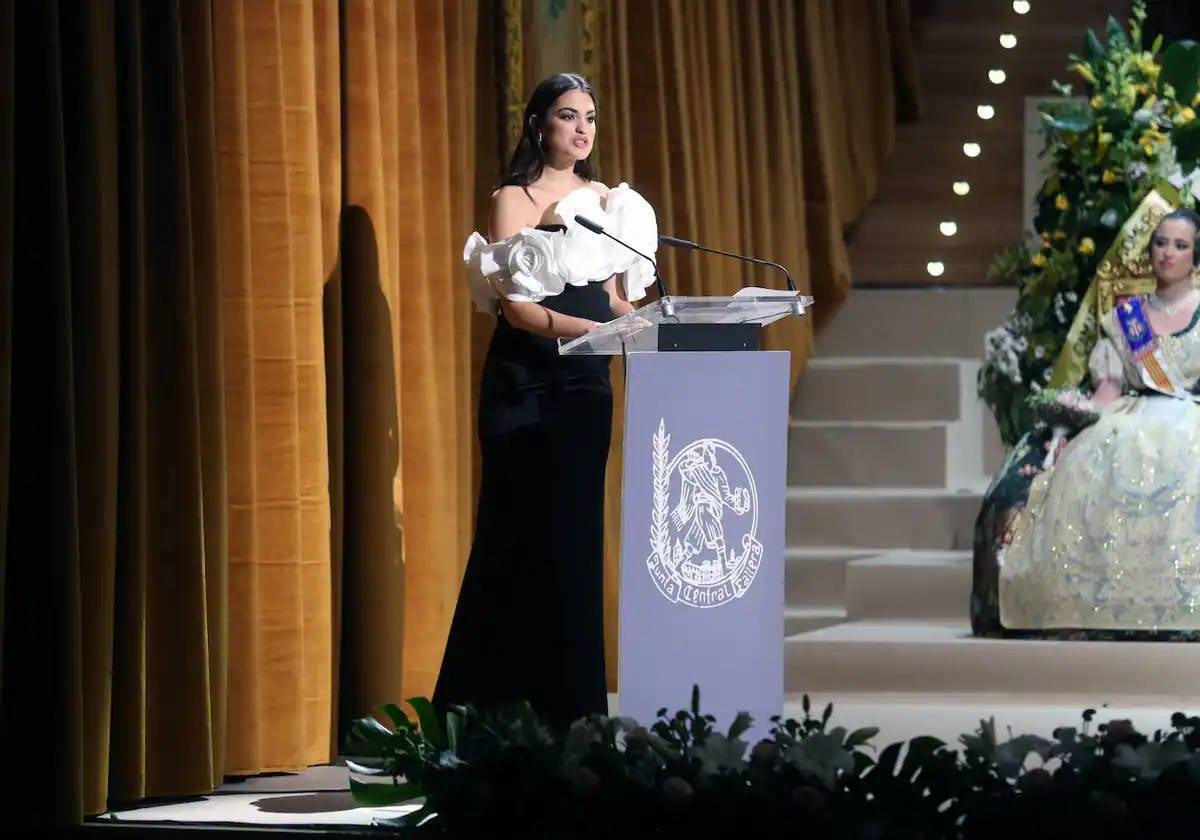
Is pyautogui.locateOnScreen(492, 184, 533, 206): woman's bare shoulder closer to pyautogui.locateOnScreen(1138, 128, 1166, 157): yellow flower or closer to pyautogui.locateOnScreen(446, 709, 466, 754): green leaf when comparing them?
pyautogui.locateOnScreen(446, 709, 466, 754): green leaf

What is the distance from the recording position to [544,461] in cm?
392

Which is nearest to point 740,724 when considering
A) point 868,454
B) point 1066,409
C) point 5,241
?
point 5,241

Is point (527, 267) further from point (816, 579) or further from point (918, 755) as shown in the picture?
point (816, 579)

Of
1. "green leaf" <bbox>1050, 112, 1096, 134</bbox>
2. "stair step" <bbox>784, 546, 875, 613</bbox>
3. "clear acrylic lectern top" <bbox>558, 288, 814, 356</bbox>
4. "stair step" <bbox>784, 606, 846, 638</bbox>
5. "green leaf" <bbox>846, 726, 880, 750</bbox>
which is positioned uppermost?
"green leaf" <bbox>1050, 112, 1096, 134</bbox>

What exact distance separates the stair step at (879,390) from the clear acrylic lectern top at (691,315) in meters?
4.28

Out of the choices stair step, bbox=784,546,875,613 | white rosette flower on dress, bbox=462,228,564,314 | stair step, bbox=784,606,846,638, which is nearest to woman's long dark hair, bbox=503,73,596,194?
white rosette flower on dress, bbox=462,228,564,314

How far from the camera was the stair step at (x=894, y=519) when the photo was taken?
7.09m

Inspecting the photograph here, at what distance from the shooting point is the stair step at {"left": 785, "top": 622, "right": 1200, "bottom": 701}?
17.3 ft

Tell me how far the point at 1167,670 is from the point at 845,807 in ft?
8.32

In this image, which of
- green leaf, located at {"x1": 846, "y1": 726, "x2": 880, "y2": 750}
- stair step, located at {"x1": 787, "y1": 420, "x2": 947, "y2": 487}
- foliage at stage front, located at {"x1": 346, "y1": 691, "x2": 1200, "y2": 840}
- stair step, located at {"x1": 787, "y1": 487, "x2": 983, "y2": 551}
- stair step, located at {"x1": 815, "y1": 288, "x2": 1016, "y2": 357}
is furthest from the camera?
stair step, located at {"x1": 815, "y1": 288, "x2": 1016, "y2": 357}

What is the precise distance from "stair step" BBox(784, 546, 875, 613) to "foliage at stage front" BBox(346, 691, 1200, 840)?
3.69m

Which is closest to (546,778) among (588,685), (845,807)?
(845,807)

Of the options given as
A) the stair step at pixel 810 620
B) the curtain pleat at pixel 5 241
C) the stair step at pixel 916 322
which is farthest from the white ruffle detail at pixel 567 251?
the stair step at pixel 916 322

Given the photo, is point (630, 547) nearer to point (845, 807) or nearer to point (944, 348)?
point (845, 807)
